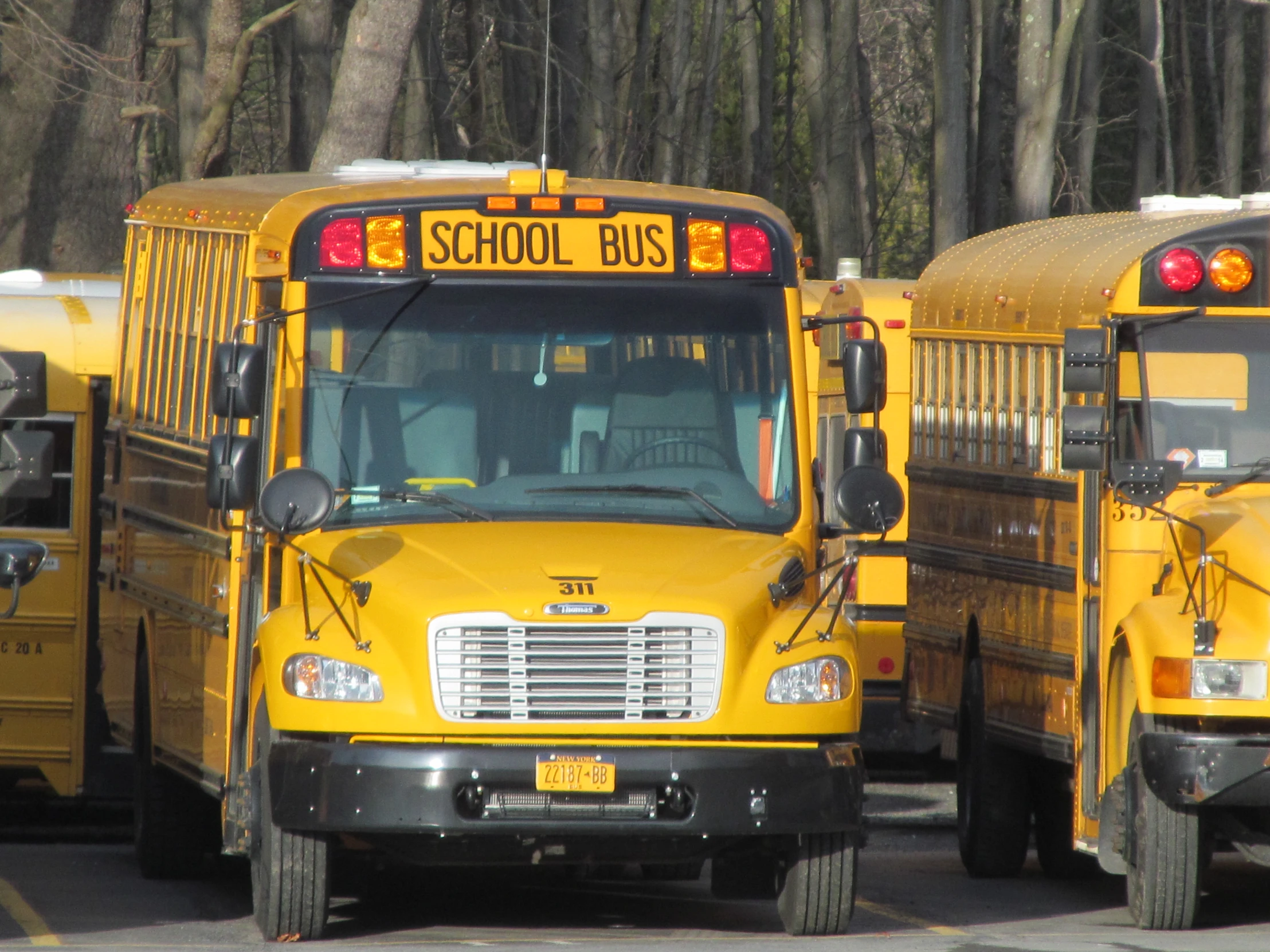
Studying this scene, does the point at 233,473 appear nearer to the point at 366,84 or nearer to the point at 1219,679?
the point at 1219,679

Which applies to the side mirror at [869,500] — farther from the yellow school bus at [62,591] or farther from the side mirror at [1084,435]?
the yellow school bus at [62,591]

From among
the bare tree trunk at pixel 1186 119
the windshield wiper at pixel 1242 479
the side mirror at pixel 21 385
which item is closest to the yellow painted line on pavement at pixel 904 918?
the windshield wiper at pixel 1242 479

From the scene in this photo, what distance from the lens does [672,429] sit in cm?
879

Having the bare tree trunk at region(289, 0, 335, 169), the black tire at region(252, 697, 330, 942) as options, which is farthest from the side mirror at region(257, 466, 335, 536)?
the bare tree trunk at region(289, 0, 335, 169)

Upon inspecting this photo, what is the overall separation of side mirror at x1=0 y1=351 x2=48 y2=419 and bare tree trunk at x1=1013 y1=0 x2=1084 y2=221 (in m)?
16.7

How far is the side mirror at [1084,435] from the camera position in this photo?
9.05 meters

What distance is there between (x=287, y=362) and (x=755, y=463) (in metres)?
1.68

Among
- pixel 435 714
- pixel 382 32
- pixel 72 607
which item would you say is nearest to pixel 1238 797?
pixel 435 714

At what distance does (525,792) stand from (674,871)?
1.65 m

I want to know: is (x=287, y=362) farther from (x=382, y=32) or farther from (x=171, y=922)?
(x=382, y=32)

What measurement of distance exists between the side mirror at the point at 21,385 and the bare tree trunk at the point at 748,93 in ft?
69.2

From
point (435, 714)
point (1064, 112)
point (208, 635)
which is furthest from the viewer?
point (1064, 112)

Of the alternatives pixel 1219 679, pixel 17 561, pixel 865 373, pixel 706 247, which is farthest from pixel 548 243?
pixel 1219 679

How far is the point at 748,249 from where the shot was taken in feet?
29.7
